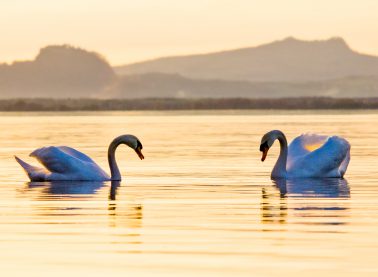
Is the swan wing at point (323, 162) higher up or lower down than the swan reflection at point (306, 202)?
higher up

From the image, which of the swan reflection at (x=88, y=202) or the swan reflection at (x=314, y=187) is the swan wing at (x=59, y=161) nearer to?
the swan reflection at (x=88, y=202)

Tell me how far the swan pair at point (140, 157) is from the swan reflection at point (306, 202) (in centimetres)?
44

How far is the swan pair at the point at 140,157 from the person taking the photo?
26750mm

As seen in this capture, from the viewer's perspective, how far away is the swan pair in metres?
26.8

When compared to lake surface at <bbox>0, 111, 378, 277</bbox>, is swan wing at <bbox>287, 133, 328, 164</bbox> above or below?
above

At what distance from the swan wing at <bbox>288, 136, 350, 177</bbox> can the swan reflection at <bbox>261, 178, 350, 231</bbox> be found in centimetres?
35

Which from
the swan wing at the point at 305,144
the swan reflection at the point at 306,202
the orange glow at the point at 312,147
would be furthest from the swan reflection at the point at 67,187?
the orange glow at the point at 312,147

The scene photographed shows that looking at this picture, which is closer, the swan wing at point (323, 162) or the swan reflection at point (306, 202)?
the swan reflection at point (306, 202)

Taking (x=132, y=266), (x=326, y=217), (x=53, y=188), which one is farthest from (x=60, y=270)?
(x=53, y=188)

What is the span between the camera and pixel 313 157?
27.8m

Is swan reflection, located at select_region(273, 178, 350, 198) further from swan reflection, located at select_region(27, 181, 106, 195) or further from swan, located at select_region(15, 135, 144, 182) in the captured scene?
swan reflection, located at select_region(27, 181, 106, 195)

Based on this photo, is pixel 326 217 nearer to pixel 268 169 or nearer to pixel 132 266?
pixel 132 266

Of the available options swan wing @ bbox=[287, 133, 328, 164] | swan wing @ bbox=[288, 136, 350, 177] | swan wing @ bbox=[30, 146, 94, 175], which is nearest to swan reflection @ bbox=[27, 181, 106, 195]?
swan wing @ bbox=[30, 146, 94, 175]

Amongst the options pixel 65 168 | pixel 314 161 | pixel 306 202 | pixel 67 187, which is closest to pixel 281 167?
pixel 314 161
